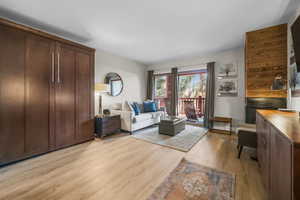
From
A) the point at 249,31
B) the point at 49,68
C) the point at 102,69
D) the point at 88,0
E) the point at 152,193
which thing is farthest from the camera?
the point at 102,69

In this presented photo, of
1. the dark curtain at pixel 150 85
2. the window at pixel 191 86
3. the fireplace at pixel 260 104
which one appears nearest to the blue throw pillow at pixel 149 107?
the dark curtain at pixel 150 85

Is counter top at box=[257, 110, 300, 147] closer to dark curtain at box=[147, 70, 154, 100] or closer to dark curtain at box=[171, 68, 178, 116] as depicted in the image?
dark curtain at box=[171, 68, 178, 116]

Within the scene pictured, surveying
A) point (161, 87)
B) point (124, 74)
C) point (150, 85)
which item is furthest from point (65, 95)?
point (161, 87)

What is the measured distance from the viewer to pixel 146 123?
4059 mm

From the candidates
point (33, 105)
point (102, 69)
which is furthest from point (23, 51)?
point (102, 69)

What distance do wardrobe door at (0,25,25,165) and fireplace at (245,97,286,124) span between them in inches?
178

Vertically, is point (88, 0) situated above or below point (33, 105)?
above

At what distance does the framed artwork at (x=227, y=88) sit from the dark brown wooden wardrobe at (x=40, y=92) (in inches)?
154

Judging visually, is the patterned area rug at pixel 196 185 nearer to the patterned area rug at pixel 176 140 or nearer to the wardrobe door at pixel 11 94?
the patterned area rug at pixel 176 140

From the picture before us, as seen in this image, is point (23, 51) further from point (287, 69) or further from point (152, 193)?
point (287, 69)

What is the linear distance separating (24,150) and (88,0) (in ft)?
8.66

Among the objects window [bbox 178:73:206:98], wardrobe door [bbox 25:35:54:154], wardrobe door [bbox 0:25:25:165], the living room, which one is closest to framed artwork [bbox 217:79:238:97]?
the living room

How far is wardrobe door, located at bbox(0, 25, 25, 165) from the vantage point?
6.18 ft

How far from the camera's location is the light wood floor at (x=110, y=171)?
4.59 feet
